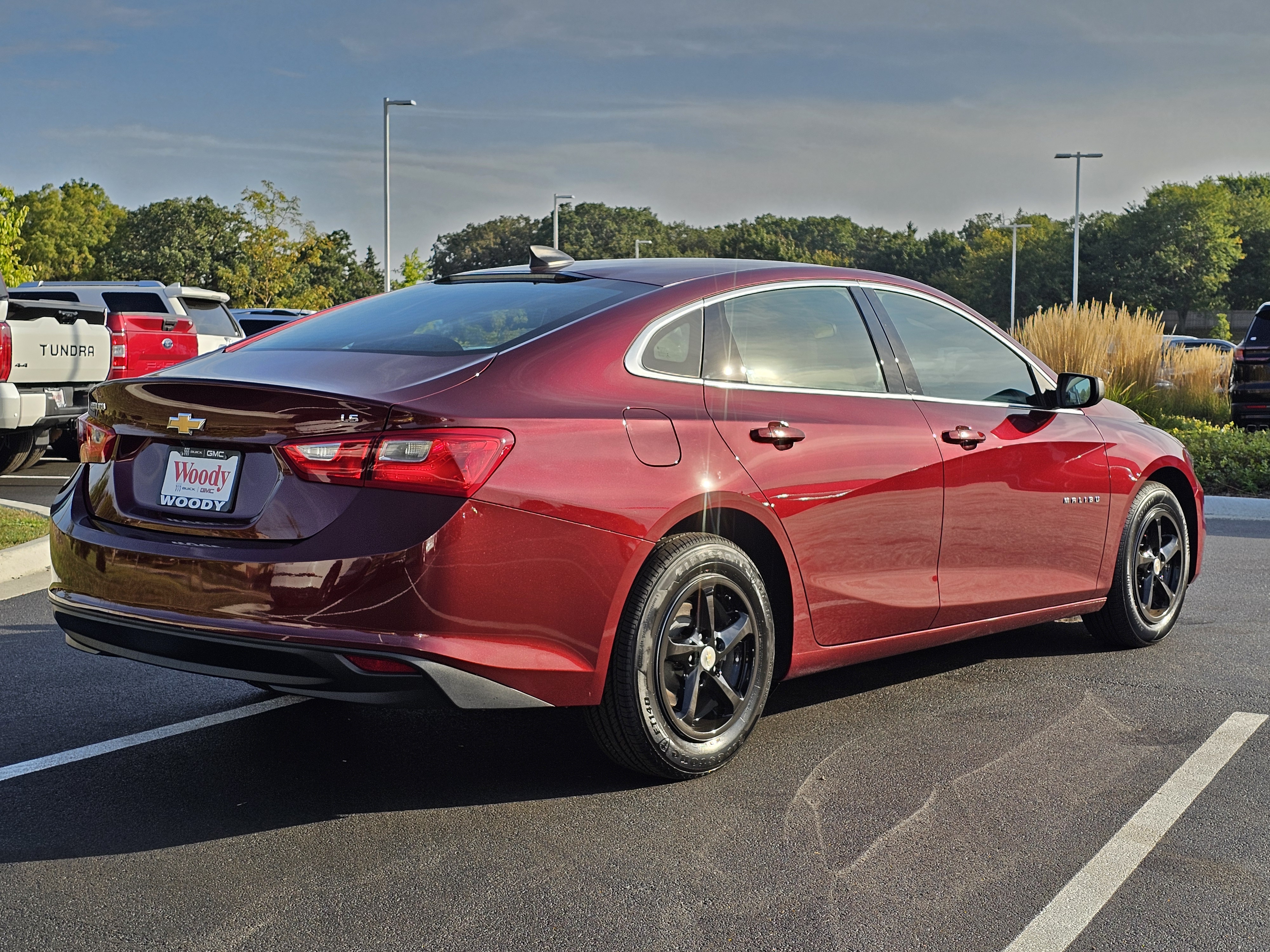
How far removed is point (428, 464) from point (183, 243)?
192ft

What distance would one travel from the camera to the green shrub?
1269 centimetres

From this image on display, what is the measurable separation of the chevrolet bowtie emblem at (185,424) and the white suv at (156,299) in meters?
12.9

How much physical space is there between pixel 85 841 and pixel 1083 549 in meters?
3.92

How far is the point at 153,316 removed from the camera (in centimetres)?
1398

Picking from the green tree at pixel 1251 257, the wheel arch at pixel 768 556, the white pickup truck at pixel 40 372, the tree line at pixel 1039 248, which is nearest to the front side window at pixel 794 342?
the wheel arch at pixel 768 556

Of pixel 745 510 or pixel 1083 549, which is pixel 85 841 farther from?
pixel 1083 549

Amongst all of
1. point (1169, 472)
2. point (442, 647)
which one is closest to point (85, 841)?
point (442, 647)

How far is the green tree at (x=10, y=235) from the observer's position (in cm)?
3438

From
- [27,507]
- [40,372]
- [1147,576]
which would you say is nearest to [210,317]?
[40,372]

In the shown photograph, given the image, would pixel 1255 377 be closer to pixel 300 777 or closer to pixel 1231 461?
pixel 1231 461

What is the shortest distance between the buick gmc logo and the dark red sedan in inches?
322

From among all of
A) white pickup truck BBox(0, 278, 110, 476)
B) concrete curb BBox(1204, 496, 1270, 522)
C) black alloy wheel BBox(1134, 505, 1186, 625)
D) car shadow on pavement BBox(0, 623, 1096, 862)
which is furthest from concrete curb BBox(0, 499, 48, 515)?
concrete curb BBox(1204, 496, 1270, 522)

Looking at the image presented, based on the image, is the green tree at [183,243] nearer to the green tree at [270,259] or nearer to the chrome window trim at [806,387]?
the green tree at [270,259]

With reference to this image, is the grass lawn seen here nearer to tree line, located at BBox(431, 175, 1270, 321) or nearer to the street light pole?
tree line, located at BBox(431, 175, 1270, 321)
